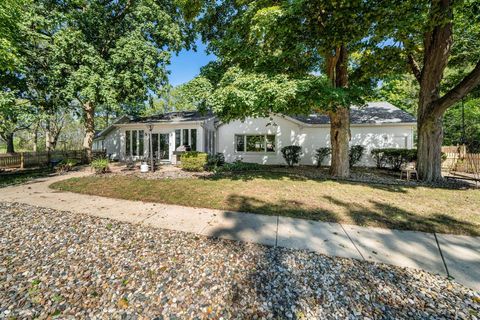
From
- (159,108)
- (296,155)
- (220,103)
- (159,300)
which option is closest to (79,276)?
(159,300)

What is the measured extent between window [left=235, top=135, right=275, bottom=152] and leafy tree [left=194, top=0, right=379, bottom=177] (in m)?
6.87

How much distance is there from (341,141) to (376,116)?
765 centimetres

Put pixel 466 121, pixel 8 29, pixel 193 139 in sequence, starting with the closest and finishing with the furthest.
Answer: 1. pixel 8 29
2. pixel 193 139
3. pixel 466 121

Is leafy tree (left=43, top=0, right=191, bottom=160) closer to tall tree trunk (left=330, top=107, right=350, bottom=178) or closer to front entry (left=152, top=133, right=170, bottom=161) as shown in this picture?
front entry (left=152, top=133, right=170, bottom=161)

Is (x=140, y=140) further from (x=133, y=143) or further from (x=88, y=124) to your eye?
(x=88, y=124)

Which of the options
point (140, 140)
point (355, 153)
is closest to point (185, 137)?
point (140, 140)

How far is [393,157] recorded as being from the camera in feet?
40.9

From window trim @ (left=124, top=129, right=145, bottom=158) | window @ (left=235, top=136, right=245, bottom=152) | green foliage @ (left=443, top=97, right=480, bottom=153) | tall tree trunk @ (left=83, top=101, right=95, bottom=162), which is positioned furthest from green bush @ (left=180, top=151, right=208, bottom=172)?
green foliage @ (left=443, top=97, right=480, bottom=153)

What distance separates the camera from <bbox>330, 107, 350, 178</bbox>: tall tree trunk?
9.27m

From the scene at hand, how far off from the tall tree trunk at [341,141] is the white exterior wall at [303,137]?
4.49m

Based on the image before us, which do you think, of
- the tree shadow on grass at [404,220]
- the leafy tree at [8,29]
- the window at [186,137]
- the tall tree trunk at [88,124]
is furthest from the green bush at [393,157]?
the tall tree trunk at [88,124]

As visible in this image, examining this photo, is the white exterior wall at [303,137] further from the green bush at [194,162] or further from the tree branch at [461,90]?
the tree branch at [461,90]

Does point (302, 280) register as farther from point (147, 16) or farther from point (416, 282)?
point (147, 16)

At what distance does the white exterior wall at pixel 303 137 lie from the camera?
13.8 m
